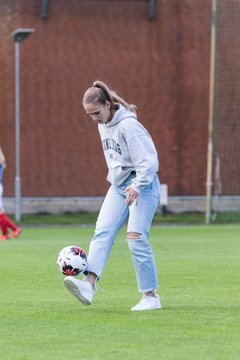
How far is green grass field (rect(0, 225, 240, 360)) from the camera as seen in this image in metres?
8.22

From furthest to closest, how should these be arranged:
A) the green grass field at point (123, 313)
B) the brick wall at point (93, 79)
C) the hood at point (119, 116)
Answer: the brick wall at point (93, 79), the hood at point (119, 116), the green grass field at point (123, 313)

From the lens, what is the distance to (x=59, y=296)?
12.1m

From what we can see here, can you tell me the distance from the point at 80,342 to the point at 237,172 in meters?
26.3

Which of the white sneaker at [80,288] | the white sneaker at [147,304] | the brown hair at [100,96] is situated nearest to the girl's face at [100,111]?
the brown hair at [100,96]

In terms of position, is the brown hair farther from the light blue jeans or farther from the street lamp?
the street lamp

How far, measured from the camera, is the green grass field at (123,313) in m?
8.22

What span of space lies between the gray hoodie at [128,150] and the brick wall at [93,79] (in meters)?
23.4

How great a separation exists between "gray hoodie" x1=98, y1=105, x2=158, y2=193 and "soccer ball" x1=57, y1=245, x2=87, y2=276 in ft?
2.37

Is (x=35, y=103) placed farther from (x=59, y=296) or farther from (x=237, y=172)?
(x=59, y=296)

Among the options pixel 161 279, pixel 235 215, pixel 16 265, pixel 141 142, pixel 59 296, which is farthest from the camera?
pixel 235 215

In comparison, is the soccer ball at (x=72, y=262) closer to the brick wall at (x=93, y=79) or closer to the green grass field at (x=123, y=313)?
the green grass field at (x=123, y=313)

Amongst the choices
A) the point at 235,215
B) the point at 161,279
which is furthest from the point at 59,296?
the point at 235,215

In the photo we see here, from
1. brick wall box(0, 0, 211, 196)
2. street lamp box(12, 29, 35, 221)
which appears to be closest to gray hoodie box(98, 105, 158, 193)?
street lamp box(12, 29, 35, 221)

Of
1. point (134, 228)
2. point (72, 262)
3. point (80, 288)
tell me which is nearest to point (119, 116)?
point (134, 228)
